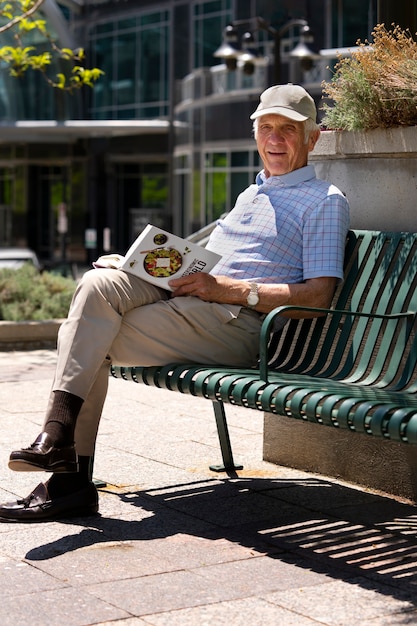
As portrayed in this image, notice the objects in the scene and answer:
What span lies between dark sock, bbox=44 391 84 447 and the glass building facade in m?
30.4

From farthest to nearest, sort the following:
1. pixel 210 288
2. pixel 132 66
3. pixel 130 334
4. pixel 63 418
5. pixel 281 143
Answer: pixel 132 66
pixel 281 143
pixel 210 288
pixel 130 334
pixel 63 418

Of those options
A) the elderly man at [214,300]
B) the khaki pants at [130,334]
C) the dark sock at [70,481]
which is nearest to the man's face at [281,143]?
the elderly man at [214,300]

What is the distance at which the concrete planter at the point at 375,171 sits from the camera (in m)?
5.58

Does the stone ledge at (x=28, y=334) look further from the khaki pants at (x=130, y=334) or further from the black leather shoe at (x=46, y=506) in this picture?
the black leather shoe at (x=46, y=506)

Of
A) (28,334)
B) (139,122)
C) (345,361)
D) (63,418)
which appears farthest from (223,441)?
(139,122)

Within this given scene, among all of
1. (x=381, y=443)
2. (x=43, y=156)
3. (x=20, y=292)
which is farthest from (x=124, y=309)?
(x=43, y=156)

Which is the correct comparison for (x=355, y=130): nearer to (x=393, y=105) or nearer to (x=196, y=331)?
(x=393, y=105)

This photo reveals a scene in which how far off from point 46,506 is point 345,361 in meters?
1.45

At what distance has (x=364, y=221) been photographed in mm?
5867

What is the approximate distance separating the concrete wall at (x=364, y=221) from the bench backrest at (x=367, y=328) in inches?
12.1

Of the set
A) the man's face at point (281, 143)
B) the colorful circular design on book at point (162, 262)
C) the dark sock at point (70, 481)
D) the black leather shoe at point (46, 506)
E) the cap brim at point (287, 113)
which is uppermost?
the cap brim at point (287, 113)

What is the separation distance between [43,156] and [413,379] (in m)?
43.0

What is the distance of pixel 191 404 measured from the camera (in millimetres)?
7938

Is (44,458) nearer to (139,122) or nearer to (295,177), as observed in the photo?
(295,177)
